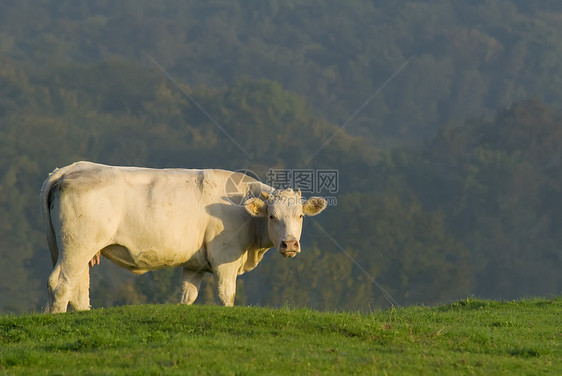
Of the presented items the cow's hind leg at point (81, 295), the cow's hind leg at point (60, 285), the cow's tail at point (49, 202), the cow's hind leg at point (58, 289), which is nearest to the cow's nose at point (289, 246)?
the cow's hind leg at point (81, 295)

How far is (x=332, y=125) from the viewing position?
307 feet

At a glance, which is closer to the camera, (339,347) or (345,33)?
(339,347)

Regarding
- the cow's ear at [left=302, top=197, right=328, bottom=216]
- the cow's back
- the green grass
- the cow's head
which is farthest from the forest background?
the green grass

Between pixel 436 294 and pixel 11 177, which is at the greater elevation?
pixel 11 177

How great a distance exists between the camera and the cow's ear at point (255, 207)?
14227 mm

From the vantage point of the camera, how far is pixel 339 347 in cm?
1092

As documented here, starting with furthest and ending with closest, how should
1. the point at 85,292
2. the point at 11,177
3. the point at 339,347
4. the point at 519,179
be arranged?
the point at 519,179
the point at 11,177
the point at 85,292
the point at 339,347

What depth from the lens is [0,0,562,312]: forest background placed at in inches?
2327

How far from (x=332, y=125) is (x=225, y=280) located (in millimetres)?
79968

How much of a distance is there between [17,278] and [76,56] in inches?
2351

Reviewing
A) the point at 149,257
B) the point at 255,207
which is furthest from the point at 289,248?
the point at 149,257

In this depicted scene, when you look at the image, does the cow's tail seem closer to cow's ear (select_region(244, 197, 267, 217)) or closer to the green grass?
the green grass

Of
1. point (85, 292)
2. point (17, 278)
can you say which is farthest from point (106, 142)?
point (85, 292)

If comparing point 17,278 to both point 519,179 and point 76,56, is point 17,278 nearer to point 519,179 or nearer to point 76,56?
point 519,179
